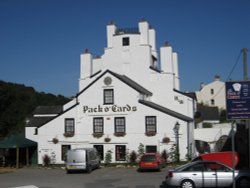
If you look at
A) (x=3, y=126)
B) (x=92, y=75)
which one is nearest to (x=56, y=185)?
(x=92, y=75)

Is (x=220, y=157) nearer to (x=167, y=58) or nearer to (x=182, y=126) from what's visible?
(x=182, y=126)

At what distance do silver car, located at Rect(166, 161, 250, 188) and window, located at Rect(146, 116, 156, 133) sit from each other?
1765 cm

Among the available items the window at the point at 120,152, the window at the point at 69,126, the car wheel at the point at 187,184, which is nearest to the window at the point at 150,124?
the window at the point at 120,152

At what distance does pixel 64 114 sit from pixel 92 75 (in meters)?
8.05

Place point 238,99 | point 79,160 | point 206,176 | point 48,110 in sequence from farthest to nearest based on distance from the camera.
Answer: point 48,110 → point 79,160 → point 206,176 → point 238,99

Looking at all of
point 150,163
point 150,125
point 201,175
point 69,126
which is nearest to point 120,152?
point 150,125

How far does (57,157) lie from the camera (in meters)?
39.9

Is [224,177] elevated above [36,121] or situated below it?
below

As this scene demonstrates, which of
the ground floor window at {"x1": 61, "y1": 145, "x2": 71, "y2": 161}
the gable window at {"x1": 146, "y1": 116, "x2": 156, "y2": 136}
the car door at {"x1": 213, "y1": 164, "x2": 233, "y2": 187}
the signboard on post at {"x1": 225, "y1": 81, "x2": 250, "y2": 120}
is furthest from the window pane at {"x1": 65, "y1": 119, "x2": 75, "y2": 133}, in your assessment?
the signboard on post at {"x1": 225, "y1": 81, "x2": 250, "y2": 120}

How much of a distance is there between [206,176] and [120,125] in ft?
65.0

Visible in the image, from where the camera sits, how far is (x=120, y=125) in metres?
39.0

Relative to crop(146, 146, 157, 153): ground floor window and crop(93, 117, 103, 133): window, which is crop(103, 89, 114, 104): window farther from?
crop(146, 146, 157, 153): ground floor window

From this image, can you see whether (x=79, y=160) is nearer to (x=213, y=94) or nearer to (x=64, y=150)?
(x=64, y=150)

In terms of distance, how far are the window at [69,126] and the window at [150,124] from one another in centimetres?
772
